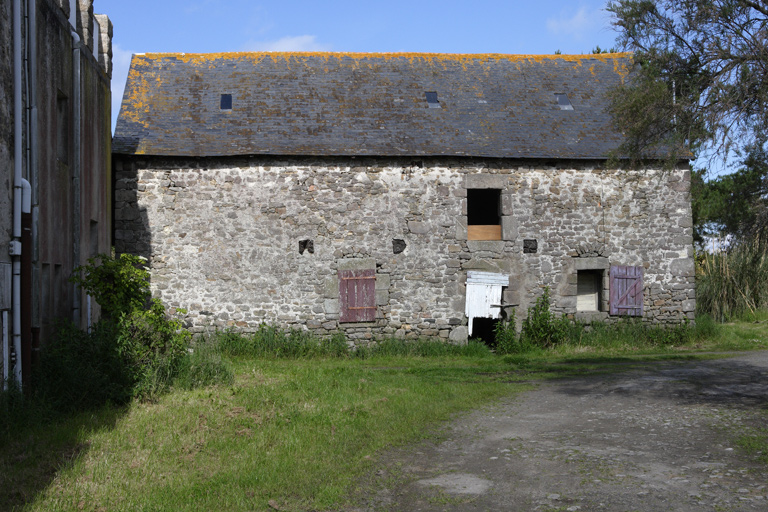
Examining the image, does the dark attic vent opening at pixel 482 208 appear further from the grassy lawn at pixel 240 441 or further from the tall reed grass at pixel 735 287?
the grassy lawn at pixel 240 441

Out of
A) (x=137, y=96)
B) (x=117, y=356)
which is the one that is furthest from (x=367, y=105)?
(x=117, y=356)

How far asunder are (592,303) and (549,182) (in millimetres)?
2858

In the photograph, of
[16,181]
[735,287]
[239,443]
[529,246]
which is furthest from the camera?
[735,287]

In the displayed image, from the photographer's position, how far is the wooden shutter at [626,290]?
1498 centimetres

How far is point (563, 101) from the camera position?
650 inches

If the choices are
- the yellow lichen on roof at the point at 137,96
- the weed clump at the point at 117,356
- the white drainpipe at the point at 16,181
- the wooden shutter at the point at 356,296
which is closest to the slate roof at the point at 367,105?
the yellow lichen on roof at the point at 137,96

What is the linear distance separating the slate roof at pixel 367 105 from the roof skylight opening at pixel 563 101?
0.36 feet

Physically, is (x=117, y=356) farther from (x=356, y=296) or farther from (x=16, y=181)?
(x=356, y=296)

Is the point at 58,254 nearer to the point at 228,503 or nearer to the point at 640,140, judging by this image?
the point at 228,503

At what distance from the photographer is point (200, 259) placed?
14.1 meters

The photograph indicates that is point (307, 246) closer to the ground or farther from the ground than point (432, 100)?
closer to the ground

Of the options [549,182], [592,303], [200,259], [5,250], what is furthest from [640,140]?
[200,259]

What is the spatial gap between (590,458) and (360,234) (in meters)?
8.93

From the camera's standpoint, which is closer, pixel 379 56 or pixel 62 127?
pixel 62 127
